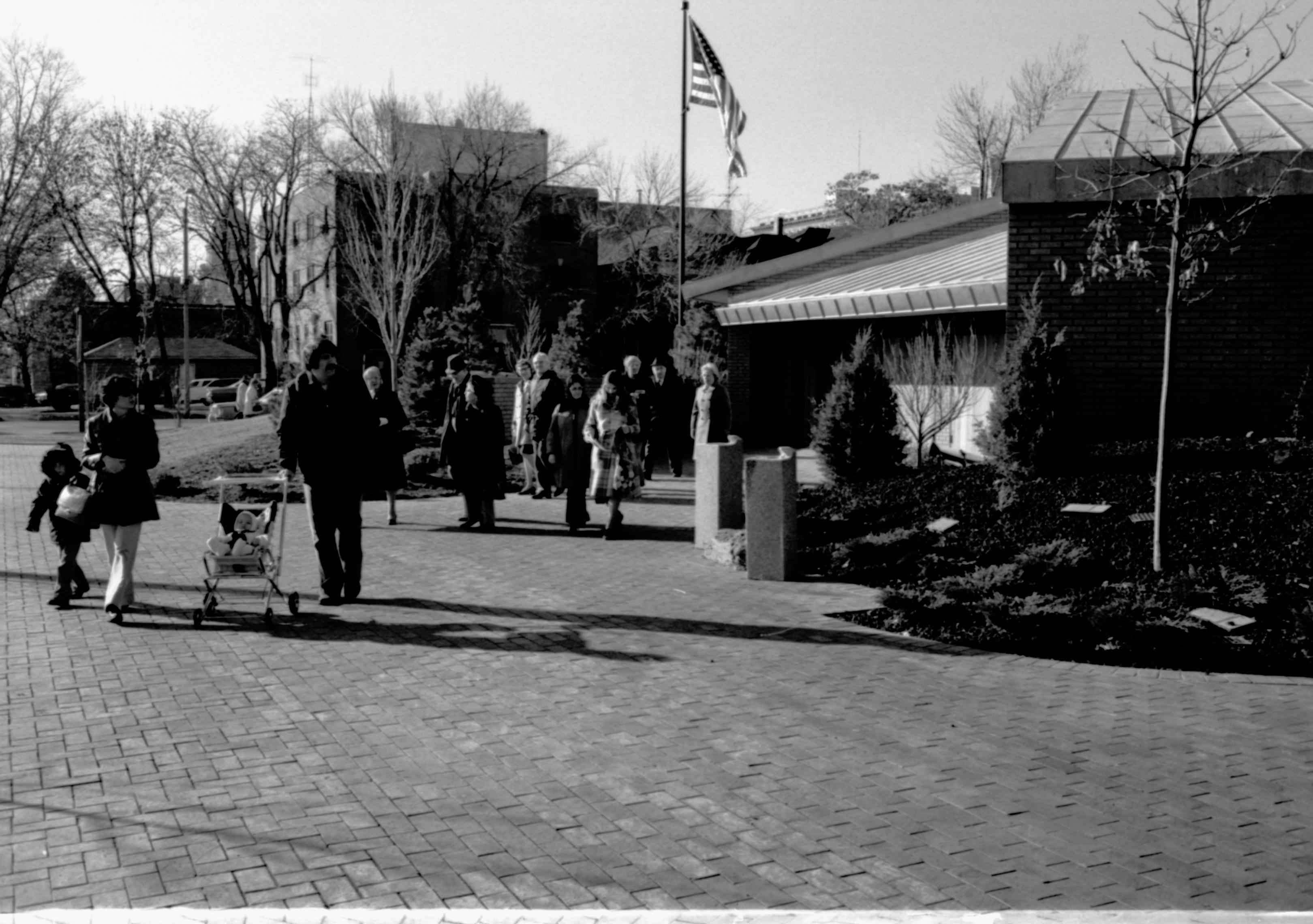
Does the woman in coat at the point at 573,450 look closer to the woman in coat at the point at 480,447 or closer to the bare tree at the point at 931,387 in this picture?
the woman in coat at the point at 480,447

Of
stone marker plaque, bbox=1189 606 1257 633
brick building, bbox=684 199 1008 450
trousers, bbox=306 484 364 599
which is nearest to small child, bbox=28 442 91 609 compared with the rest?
trousers, bbox=306 484 364 599

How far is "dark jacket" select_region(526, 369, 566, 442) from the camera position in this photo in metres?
13.6

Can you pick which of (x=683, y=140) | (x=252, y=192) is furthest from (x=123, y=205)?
(x=683, y=140)

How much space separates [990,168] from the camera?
51.3 meters

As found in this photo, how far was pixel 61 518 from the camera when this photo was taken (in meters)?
8.80

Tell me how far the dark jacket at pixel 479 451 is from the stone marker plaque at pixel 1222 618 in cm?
742

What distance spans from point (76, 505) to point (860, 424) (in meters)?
7.92

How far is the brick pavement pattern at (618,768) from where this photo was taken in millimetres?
4328

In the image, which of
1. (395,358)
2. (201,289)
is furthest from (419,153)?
(201,289)

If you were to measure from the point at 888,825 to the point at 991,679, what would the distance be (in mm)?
2586

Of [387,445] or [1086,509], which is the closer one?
[1086,509]

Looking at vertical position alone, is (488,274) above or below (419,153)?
below

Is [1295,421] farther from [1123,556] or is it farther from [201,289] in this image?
[201,289]

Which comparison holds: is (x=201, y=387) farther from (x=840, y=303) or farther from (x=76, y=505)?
(x=76, y=505)
